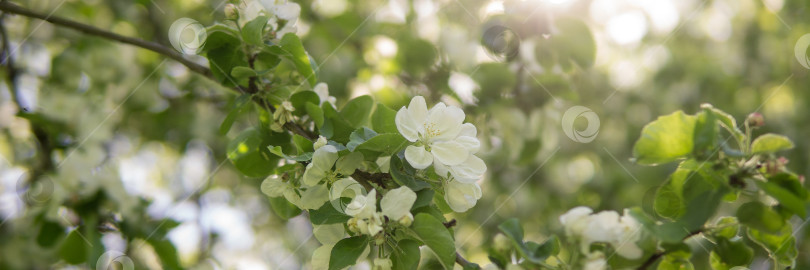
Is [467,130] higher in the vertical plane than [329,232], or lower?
higher

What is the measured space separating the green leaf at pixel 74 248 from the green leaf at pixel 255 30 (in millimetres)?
1037

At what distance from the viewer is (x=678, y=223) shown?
0.99m

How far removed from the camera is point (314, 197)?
1.06 m

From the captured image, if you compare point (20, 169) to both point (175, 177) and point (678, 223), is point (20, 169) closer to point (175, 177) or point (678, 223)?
point (175, 177)

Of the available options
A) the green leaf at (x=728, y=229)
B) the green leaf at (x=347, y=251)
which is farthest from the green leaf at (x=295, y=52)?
the green leaf at (x=728, y=229)

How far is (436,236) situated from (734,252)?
0.50m

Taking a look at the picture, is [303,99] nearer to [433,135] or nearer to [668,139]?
[433,135]

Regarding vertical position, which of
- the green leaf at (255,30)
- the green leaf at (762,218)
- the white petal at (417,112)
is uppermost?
the green leaf at (255,30)

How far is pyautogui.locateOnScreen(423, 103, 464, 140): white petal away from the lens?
1077 mm

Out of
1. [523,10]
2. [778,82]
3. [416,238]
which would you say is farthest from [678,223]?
[778,82]

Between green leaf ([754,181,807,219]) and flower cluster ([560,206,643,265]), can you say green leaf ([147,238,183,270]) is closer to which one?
flower cluster ([560,206,643,265])

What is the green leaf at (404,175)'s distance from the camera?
1.00m

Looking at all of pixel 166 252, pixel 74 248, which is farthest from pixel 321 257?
pixel 74 248

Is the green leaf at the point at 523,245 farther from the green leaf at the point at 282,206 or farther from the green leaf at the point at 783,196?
the green leaf at the point at 282,206
